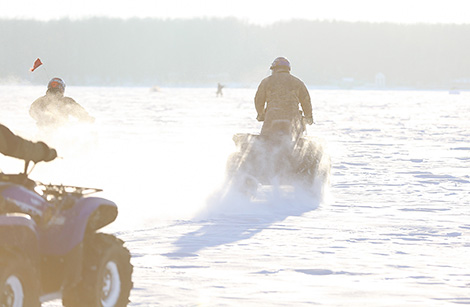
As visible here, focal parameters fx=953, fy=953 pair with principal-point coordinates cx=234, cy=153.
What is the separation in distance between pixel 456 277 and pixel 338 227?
290 cm

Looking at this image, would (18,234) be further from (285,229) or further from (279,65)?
(279,65)

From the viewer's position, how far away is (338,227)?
9.95 meters

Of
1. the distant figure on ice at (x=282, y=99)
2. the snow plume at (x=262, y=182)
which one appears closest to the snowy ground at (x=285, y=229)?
the snow plume at (x=262, y=182)

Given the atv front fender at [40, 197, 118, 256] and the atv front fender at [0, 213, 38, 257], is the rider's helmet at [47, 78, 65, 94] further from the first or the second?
the atv front fender at [0, 213, 38, 257]

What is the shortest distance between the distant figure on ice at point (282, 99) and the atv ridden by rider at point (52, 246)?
7405mm

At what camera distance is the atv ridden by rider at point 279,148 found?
1235 centimetres

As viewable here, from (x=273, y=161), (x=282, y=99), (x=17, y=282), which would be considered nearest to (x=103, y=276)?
(x=17, y=282)

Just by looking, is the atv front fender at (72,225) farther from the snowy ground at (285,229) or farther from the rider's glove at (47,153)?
the snowy ground at (285,229)

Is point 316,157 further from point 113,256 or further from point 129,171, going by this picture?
point 113,256

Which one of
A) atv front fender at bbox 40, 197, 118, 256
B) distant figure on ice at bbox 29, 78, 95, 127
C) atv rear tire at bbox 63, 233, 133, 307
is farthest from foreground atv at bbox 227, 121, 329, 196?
atv front fender at bbox 40, 197, 118, 256

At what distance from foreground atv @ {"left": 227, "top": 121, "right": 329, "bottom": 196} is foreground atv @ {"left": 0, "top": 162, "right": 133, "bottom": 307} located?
23.1 feet

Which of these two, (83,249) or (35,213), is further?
(83,249)

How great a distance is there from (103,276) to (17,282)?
2.49ft

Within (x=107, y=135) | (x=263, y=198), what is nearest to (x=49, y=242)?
(x=263, y=198)
